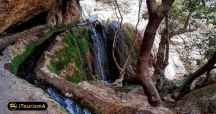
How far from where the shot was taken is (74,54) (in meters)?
15.6

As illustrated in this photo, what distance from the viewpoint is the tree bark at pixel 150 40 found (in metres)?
7.58

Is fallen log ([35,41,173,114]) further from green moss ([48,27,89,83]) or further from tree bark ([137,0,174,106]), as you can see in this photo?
green moss ([48,27,89,83])

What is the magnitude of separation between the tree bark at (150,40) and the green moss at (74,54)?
16.2 feet

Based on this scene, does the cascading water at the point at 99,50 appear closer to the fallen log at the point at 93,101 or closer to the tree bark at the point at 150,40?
the fallen log at the point at 93,101

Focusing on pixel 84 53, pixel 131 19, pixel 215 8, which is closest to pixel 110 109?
pixel 215 8

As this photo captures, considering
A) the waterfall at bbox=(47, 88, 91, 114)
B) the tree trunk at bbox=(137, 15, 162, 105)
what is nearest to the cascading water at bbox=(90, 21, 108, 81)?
the waterfall at bbox=(47, 88, 91, 114)

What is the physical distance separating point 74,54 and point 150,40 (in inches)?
316

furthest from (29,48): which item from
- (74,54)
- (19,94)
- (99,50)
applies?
(19,94)

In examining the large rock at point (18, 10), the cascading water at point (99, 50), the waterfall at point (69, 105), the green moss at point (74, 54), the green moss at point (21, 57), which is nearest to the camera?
the waterfall at point (69, 105)

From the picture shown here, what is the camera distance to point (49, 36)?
52.0ft

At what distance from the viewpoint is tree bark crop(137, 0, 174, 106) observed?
7582 millimetres

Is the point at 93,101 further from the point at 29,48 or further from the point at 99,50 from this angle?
the point at 99,50

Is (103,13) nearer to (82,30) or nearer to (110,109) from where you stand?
(82,30)

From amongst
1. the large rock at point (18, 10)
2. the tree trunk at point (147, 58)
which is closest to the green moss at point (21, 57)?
the large rock at point (18, 10)
